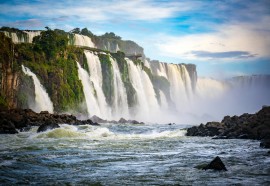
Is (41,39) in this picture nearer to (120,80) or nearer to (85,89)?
(85,89)

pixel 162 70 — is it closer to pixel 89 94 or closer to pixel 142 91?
pixel 142 91

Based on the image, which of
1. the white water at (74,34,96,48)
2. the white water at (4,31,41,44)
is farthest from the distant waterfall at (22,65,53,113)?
the white water at (74,34,96,48)

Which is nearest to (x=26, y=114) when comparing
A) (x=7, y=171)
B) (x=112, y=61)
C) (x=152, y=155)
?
(x=152, y=155)

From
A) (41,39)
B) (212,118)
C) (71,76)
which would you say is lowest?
(212,118)

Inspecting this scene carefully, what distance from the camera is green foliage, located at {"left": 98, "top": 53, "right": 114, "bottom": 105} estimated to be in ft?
247

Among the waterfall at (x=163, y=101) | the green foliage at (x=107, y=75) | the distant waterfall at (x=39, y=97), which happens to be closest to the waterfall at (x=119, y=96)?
the green foliage at (x=107, y=75)

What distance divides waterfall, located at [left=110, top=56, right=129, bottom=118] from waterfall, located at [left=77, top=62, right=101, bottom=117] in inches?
372

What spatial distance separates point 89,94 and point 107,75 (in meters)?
9.03

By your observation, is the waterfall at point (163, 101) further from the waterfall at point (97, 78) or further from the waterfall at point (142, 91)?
the waterfall at point (97, 78)

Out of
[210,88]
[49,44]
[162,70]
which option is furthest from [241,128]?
[210,88]

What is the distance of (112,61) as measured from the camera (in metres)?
78.9

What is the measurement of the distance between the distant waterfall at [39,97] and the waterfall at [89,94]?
9.02m

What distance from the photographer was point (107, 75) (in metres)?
75.7

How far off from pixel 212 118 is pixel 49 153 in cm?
11563
